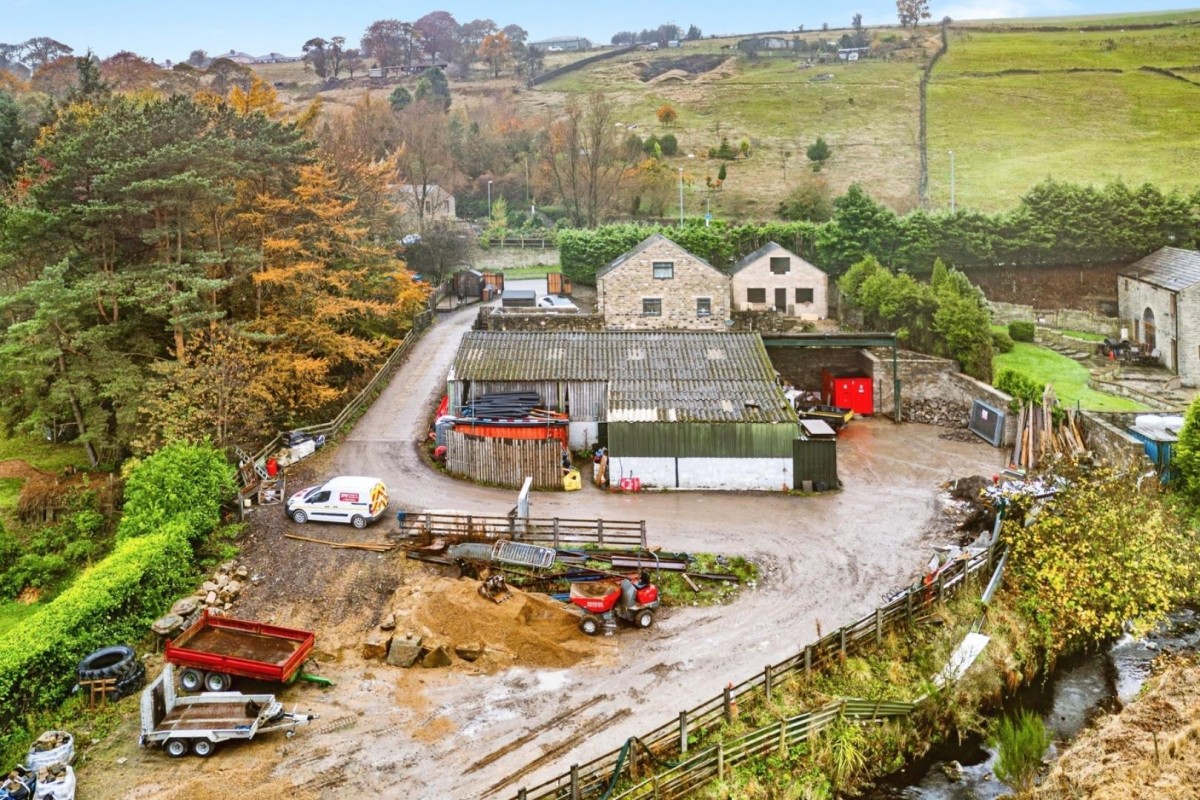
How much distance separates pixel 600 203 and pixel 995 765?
65.8 m

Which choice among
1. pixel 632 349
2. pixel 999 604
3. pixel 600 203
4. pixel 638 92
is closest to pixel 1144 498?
pixel 999 604

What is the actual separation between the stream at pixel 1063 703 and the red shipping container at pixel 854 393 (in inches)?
688

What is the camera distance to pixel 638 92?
390 feet

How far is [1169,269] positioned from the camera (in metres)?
45.3

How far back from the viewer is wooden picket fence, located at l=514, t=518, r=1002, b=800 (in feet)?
48.7

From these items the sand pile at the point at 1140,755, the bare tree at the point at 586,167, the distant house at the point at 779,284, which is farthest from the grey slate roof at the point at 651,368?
the bare tree at the point at 586,167

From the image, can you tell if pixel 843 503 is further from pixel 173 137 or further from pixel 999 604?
pixel 173 137

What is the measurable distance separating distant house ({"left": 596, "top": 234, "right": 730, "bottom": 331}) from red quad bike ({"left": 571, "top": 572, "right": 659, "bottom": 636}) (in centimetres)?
2630

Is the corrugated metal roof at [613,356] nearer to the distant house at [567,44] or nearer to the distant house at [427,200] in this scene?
the distant house at [427,200]

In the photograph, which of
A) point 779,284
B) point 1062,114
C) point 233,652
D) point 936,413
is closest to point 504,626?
point 233,652

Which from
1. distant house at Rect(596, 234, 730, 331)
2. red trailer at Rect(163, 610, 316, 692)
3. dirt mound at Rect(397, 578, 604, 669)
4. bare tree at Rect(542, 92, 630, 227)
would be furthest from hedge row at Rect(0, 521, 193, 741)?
bare tree at Rect(542, 92, 630, 227)

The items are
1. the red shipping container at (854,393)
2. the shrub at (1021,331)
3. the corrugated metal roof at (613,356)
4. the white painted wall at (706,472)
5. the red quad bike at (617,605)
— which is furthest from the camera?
the shrub at (1021,331)

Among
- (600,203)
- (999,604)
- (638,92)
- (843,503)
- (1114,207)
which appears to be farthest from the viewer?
(638,92)

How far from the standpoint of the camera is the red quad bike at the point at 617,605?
795 inches
